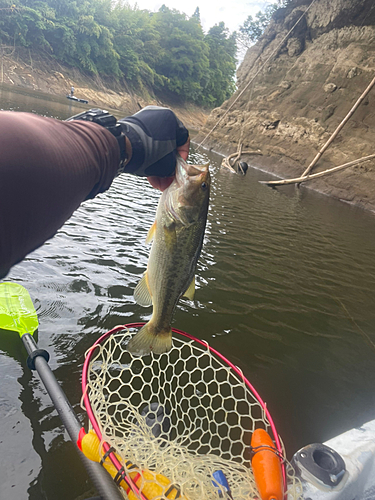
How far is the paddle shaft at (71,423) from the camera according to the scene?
1880 millimetres

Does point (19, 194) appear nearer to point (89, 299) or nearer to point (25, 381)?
point (25, 381)

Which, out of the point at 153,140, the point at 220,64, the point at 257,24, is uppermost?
the point at 257,24

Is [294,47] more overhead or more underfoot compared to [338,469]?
more overhead

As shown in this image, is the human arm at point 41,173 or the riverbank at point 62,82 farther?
the riverbank at point 62,82

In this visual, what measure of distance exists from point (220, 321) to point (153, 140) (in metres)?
3.71

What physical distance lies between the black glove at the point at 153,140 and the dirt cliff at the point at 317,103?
62.6ft

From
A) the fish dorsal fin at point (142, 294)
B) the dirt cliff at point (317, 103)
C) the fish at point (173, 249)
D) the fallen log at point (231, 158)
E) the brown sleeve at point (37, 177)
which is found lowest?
the fallen log at point (231, 158)

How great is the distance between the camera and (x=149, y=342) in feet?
8.43

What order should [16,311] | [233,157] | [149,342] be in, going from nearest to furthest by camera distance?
[149,342] → [16,311] → [233,157]

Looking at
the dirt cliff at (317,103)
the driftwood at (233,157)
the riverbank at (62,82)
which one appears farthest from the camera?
the riverbank at (62,82)

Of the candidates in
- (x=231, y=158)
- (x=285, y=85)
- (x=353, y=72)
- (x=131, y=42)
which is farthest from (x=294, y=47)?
(x=131, y=42)

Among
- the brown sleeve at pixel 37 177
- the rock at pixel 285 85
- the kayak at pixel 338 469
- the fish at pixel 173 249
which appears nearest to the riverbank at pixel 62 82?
the rock at pixel 285 85

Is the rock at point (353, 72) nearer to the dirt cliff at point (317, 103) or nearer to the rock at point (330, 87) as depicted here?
the dirt cliff at point (317, 103)

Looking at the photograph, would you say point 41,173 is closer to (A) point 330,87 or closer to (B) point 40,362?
(B) point 40,362
